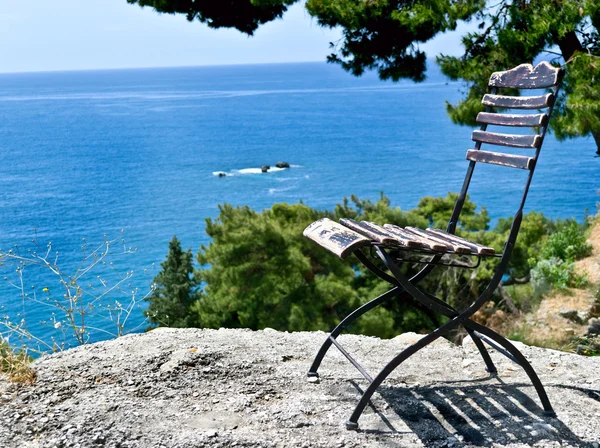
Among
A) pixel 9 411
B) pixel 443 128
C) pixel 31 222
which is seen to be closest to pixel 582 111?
pixel 9 411

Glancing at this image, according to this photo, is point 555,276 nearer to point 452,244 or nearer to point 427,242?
point 452,244

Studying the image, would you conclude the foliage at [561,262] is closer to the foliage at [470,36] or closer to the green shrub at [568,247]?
the green shrub at [568,247]

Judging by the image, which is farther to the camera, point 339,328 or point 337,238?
point 339,328

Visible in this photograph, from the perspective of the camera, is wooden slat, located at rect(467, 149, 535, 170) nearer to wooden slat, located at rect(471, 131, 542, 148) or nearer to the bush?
wooden slat, located at rect(471, 131, 542, 148)

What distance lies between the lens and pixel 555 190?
43.2 m

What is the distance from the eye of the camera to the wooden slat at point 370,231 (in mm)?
2475

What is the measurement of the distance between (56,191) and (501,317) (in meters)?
37.2

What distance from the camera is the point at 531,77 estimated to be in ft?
9.71

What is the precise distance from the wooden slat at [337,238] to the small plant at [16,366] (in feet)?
4.76

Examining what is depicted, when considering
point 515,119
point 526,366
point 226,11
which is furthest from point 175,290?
point 526,366

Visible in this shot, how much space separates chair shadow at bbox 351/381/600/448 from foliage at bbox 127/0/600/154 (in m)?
2.85

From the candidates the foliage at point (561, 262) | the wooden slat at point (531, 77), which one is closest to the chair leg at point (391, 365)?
the wooden slat at point (531, 77)

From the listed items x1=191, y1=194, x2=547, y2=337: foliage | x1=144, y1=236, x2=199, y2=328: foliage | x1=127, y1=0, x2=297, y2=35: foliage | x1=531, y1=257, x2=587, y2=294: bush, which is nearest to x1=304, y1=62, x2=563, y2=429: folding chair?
x1=127, y1=0, x2=297, y2=35: foliage

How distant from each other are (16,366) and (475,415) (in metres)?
2.05
